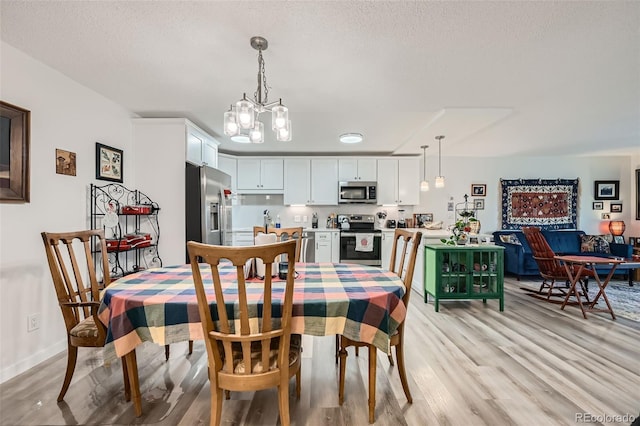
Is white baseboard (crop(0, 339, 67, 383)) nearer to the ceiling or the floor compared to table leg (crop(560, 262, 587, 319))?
nearer to the floor

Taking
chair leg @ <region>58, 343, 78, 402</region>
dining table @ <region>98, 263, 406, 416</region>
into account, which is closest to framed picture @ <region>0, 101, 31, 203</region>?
chair leg @ <region>58, 343, 78, 402</region>

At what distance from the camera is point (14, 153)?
207 cm

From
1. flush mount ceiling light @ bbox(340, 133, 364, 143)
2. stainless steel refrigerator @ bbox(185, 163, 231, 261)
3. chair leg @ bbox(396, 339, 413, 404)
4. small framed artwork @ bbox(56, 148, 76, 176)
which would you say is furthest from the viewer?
flush mount ceiling light @ bbox(340, 133, 364, 143)

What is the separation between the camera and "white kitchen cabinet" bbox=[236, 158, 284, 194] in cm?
565

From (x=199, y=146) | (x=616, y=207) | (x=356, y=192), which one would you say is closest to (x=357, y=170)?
(x=356, y=192)

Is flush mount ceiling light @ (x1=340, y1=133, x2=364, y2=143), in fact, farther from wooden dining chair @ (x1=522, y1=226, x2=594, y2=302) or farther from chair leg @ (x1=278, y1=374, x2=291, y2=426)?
chair leg @ (x1=278, y1=374, x2=291, y2=426)

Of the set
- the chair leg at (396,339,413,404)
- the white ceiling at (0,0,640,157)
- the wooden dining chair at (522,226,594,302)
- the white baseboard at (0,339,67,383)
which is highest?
the white ceiling at (0,0,640,157)

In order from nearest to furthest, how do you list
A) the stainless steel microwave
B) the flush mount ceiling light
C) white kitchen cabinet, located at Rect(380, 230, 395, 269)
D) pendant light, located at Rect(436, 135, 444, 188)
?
1. the flush mount ceiling light
2. pendant light, located at Rect(436, 135, 444, 188)
3. white kitchen cabinet, located at Rect(380, 230, 395, 269)
4. the stainless steel microwave

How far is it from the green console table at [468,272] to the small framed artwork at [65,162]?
3754mm

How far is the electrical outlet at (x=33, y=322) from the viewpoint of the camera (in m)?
2.20

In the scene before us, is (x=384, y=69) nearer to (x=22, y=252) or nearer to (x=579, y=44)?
(x=579, y=44)

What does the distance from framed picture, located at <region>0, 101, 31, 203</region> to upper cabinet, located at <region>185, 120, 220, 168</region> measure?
147 cm

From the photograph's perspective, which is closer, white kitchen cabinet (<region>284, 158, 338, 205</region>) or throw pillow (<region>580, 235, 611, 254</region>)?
→ throw pillow (<region>580, 235, 611, 254</region>)

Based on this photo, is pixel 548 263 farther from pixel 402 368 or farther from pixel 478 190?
pixel 402 368
